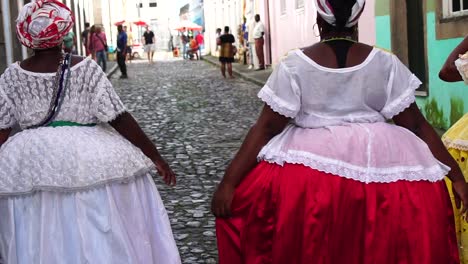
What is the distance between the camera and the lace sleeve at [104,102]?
3.93 metres

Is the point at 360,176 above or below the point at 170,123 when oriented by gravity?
above

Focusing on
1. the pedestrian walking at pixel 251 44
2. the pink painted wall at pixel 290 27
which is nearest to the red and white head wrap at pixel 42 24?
the pink painted wall at pixel 290 27

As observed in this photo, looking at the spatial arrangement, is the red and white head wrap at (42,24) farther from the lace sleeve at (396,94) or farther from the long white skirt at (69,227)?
the lace sleeve at (396,94)

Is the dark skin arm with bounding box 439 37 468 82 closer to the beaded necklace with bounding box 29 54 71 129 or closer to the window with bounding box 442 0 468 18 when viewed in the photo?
the beaded necklace with bounding box 29 54 71 129

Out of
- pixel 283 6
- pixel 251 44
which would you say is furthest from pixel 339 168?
pixel 251 44

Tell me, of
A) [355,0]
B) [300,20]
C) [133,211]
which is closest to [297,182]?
[355,0]

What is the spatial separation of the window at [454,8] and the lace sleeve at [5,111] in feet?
24.7

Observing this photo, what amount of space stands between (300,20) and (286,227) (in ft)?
63.1

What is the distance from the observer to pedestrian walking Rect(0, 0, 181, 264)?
12.4 feet

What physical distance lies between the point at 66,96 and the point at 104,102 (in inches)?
7.2

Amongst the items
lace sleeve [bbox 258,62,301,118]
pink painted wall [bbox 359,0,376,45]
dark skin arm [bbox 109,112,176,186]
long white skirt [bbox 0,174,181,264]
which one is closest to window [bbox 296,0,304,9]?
pink painted wall [bbox 359,0,376,45]

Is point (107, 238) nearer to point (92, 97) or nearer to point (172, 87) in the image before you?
point (92, 97)

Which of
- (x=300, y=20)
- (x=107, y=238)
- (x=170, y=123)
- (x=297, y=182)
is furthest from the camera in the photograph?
(x=300, y=20)

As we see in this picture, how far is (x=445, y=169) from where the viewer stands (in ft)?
11.1
